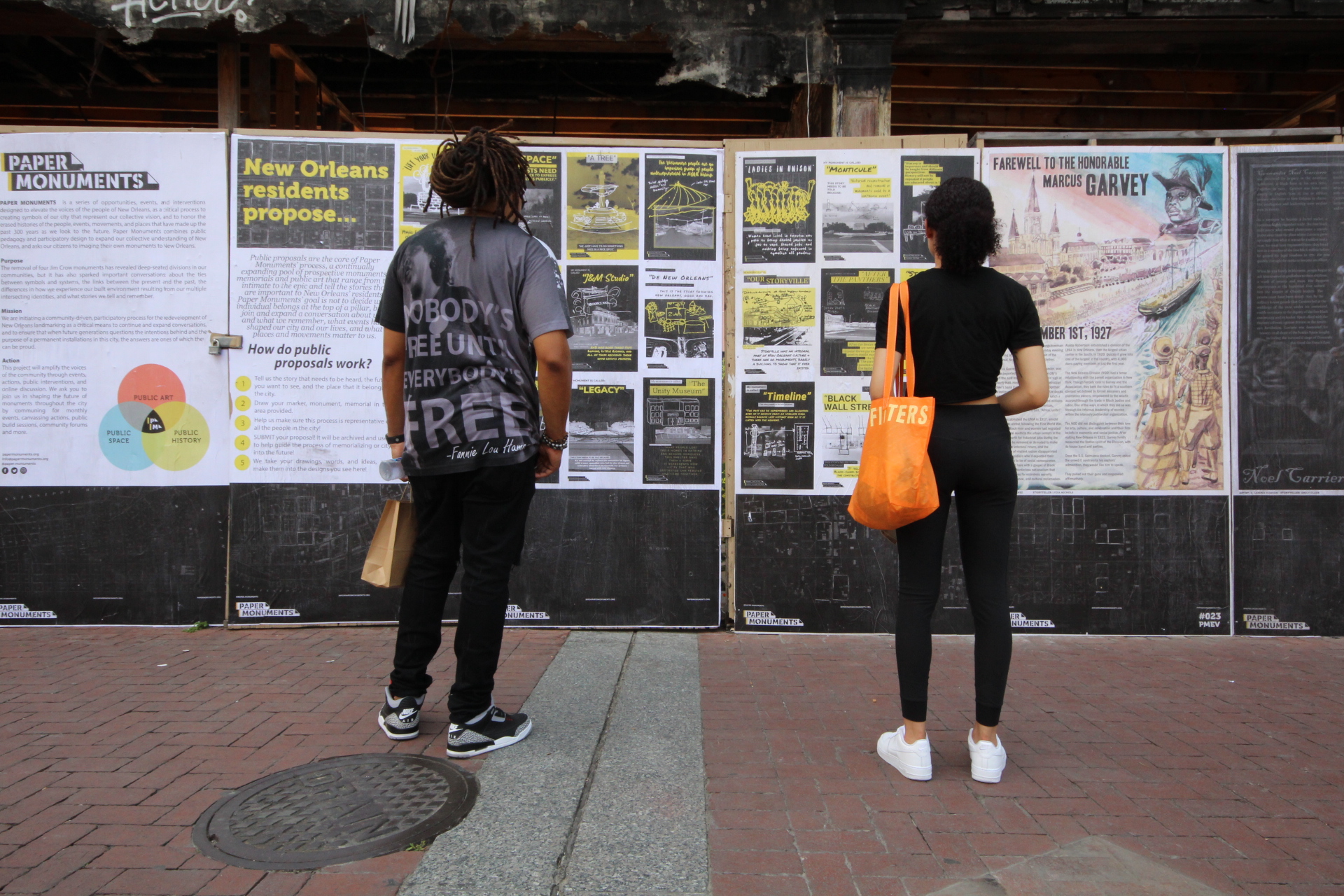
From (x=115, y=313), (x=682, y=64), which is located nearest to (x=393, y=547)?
(x=115, y=313)

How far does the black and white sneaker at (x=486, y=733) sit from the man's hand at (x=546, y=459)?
91 cm

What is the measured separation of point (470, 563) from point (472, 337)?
82 centimetres

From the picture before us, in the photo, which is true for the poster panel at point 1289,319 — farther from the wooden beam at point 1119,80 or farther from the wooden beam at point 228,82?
the wooden beam at point 228,82

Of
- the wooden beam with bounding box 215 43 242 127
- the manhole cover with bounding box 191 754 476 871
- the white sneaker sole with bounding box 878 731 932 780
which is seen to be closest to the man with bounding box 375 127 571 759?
the manhole cover with bounding box 191 754 476 871

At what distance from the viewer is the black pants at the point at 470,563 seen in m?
3.12

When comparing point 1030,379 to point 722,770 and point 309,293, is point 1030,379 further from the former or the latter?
point 309,293

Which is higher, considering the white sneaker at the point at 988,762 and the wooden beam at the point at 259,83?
the wooden beam at the point at 259,83

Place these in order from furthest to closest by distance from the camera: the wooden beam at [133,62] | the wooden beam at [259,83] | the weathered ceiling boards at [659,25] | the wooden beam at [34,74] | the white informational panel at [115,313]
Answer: the wooden beam at [34,74] → the wooden beam at [133,62] → the wooden beam at [259,83] → the weathered ceiling boards at [659,25] → the white informational panel at [115,313]

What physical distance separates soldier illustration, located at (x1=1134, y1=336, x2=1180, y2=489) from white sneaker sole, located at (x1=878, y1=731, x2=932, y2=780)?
2931 mm

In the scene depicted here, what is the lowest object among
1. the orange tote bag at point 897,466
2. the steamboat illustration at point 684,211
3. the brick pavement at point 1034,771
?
the brick pavement at point 1034,771

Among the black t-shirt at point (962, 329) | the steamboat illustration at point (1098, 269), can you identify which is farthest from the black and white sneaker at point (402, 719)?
the steamboat illustration at point (1098, 269)

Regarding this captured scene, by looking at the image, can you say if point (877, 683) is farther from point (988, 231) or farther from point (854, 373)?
point (988, 231)

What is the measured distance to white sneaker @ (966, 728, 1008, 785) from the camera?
2932 millimetres

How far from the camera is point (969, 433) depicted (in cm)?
294
